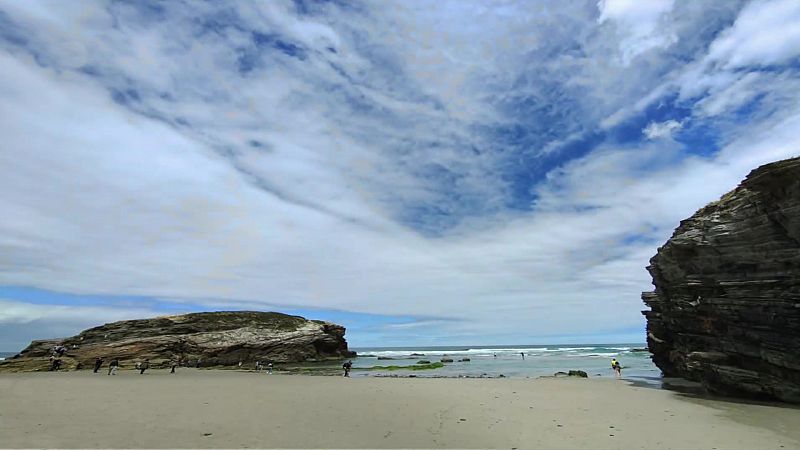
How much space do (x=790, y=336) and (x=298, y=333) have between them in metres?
69.2

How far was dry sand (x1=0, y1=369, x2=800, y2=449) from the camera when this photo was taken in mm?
11250

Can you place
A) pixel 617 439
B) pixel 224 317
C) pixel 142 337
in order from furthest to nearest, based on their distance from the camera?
pixel 224 317
pixel 142 337
pixel 617 439

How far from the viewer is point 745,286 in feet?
63.1

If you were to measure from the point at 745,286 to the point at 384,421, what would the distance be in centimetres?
1781

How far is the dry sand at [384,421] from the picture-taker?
1125 centimetres

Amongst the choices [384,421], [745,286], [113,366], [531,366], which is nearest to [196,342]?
[113,366]

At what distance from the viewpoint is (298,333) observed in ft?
246

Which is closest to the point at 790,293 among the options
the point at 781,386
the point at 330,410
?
the point at 781,386

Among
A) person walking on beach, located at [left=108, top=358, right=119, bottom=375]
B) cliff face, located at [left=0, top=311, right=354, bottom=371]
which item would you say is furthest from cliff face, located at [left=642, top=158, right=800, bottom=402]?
cliff face, located at [left=0, top=311, right=354, bottom=371]

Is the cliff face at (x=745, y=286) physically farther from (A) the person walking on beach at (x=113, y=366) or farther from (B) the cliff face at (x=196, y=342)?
(B) the cliff face at (x=196, y=342)

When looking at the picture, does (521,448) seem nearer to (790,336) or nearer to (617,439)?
(617,439)

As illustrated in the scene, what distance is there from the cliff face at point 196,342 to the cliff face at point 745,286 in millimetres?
57038

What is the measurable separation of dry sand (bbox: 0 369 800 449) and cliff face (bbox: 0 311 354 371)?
127 feet

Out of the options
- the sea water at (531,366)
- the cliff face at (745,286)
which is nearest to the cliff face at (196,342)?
the sea water at (531,366)
